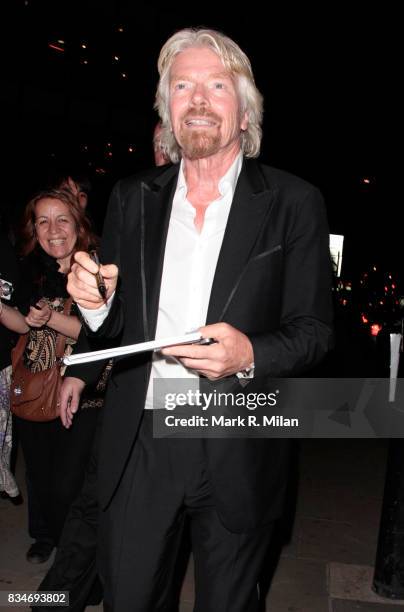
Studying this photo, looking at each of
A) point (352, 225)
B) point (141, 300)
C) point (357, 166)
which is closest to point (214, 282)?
point (141, 300)

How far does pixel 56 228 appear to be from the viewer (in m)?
3.90

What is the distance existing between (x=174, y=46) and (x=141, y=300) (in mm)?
842

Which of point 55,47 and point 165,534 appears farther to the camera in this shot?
point 55,47

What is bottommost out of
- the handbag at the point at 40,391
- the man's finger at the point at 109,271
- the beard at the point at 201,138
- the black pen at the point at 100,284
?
the handbag at the point at 40,391

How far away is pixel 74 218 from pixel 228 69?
6.40 ft

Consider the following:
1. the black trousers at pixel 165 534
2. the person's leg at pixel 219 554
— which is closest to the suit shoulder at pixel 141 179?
the black trousers at pixel 165 534

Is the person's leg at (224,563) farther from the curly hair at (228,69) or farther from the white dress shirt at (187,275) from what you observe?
the curly hair at (228,69)

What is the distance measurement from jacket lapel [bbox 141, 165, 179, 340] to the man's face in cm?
16

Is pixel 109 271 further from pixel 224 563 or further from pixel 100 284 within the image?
pixel 224 563

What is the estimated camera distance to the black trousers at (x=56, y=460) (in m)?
3.66

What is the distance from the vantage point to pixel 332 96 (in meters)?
18.7

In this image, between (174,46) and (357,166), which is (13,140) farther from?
(174,46)

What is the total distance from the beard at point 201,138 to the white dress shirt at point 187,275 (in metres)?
0.15

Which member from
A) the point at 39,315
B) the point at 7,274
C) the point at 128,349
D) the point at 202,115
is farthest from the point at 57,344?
the point at 128,349
